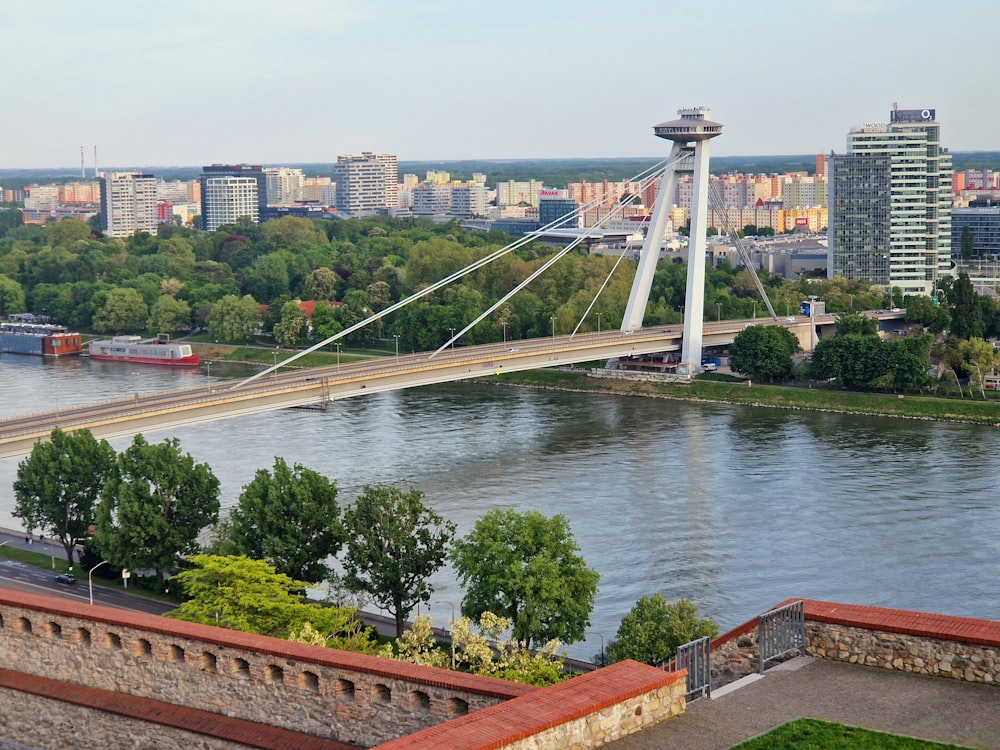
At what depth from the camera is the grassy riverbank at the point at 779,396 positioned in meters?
29.1

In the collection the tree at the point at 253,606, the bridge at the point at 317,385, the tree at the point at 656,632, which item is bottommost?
the tree at the point at 656,632

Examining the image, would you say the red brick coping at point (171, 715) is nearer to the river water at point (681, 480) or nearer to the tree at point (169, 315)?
the river water at point (681, 480)

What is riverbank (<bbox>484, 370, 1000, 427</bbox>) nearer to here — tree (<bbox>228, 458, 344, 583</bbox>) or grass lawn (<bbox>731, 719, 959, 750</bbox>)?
tree (<bbox>228, 458, 344, 583</bbox>)

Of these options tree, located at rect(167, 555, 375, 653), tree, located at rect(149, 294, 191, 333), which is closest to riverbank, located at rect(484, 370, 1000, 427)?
tree, located at rect(149, 294, 191, 333)

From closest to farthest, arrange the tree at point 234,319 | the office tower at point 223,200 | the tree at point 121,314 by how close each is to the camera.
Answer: the tree at point 234,319, the tree at point 121,314, the office tower at point 223,200

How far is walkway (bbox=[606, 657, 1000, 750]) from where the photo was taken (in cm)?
547

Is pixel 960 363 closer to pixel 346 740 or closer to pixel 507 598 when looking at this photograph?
pixel 507 598

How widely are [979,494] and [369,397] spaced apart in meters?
15.1

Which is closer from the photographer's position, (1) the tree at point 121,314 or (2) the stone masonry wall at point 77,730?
(2) the stone masonry wall at point 77,730

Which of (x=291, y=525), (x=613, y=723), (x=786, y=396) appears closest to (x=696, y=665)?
(x=613, y=723)

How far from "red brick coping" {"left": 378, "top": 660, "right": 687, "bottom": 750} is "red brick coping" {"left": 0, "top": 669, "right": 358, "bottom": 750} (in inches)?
78.6

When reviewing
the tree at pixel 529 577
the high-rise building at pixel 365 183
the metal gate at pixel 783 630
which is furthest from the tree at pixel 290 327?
the high-rise building at pixel 365 183

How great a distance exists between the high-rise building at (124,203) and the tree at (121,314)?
149ft

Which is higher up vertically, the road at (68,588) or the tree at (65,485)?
the tree at (65,485)
